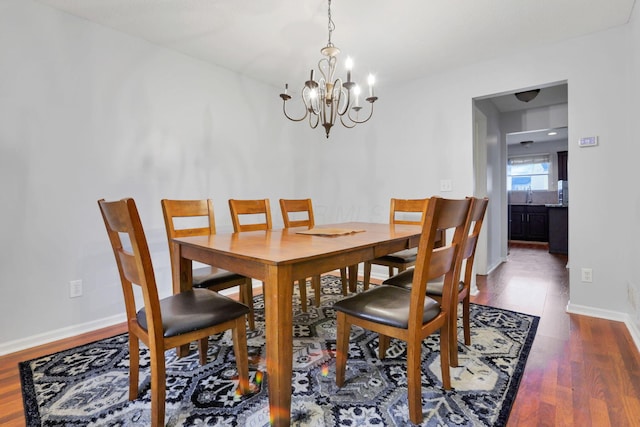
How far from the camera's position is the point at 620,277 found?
7.89 feet

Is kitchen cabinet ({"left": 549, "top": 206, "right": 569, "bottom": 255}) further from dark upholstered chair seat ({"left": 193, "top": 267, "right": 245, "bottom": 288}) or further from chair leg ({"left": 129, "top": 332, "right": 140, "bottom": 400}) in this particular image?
chair leg ({"left": 129, "top": 332, "right": 140, "bottom": 400})

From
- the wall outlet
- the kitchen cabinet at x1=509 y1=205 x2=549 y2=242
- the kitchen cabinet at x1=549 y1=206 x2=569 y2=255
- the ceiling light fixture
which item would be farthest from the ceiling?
the kitchen cabinet at x1=509 y1=205 x2=549 y2=242

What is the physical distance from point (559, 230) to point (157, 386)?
6.24 metres

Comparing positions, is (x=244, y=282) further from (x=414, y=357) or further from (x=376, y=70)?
(x=376, y=70)

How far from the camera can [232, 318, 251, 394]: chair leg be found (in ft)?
4.64

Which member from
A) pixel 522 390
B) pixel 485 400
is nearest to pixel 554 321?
pixel 522 390

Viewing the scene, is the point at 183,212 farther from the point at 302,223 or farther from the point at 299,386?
the point at 299,386

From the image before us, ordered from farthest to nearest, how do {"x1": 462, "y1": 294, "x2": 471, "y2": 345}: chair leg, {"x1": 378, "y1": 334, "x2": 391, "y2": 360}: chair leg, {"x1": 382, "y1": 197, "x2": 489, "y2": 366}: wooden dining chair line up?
{"x1": 462, "y1": 294, "x2": 471, "y2": 345}: chair leg
{"x1": 378, "y1": 334, "x2": 391, "y2": 360}: chair leg
{"x1": 382, "y1": 197, "x2": 489, "y2": 366}: wooden dining chair

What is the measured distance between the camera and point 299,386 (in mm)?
1548

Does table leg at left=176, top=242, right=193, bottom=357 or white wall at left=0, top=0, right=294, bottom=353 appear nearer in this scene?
table leg at left=176, top=242, right=193, bottom=357

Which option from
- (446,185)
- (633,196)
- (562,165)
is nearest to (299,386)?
(446,185)

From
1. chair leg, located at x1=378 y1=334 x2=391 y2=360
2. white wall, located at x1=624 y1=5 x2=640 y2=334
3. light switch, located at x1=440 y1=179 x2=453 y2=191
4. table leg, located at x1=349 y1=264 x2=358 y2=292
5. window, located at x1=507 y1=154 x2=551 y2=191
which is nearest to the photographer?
chair leg, located at x1=378 y1=334 x2=391 y2=360

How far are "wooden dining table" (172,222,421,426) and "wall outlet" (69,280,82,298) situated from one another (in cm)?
111

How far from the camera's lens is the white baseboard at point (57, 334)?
6.44 ft
